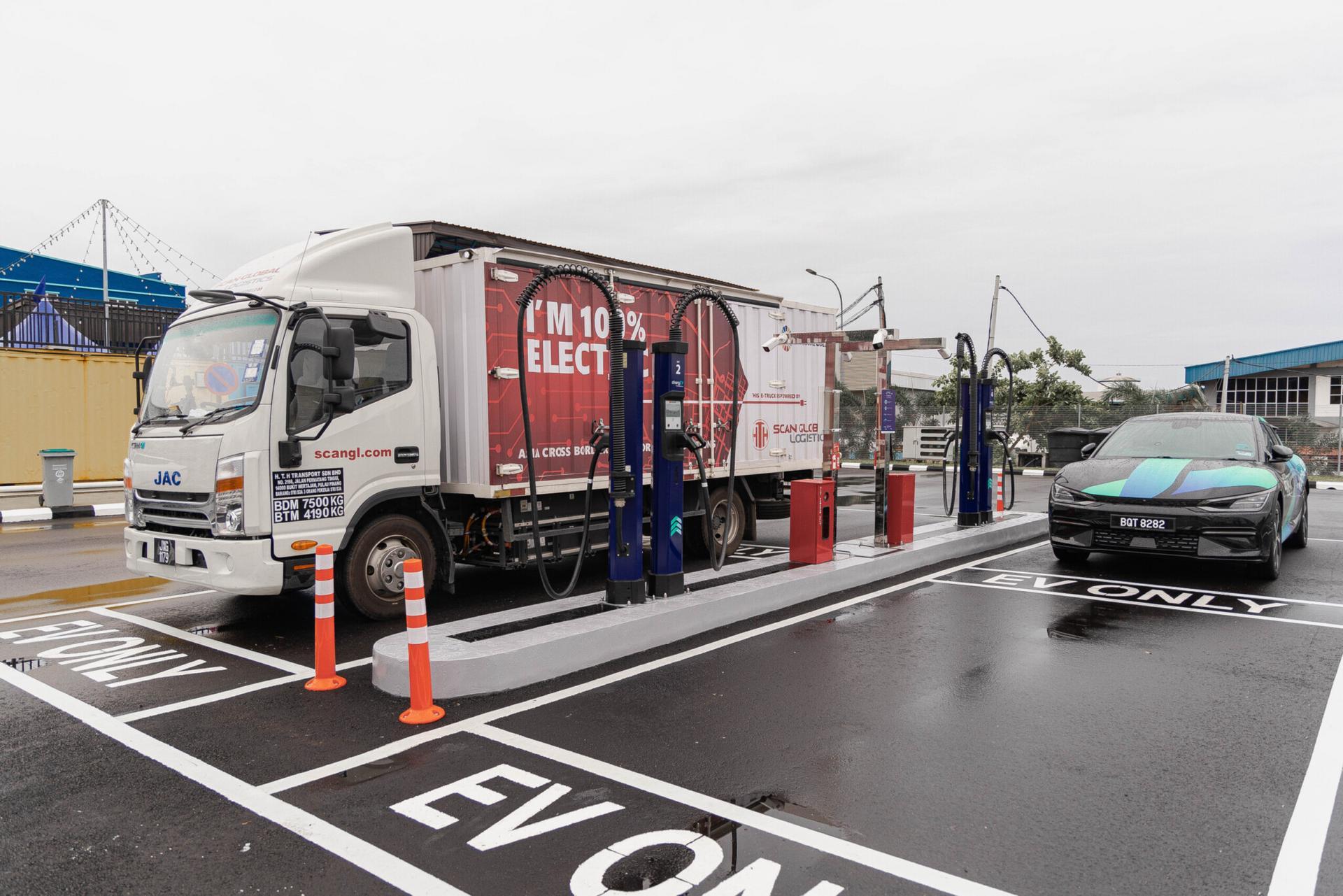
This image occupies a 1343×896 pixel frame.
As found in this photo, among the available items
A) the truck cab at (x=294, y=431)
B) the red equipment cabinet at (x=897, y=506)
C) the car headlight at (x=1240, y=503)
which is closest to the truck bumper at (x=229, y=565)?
the truck cab at (x=294, y=431)

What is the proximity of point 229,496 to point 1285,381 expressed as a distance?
43553 millimetres

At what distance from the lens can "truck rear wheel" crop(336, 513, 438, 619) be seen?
6.86 m

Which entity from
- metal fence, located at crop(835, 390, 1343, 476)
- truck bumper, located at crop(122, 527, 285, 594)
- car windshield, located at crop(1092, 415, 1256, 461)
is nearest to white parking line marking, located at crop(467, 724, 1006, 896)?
truck bumper, located at crop(122, 527, 285, 594)

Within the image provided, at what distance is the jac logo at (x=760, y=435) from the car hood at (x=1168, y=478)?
10.8 feet

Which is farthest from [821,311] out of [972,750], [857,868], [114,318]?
[114,318]

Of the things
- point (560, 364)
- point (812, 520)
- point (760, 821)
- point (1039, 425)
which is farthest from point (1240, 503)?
point (1039, 425)

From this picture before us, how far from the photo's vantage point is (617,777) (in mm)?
4078

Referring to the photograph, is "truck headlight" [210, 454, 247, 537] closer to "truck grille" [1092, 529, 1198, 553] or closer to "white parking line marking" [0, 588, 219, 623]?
"white parking line marking" [0, 588, 219, 623]

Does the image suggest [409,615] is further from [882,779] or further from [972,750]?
[972,750]

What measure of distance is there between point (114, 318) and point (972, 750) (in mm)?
22383

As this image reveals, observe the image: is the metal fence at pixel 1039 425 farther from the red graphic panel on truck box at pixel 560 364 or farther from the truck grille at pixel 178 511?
the truck grille at pixel 178 511

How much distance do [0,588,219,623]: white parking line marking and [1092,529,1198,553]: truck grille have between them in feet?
27.2

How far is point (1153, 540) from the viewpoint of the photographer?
27.2ft

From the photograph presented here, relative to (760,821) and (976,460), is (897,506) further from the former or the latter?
(760,821)
